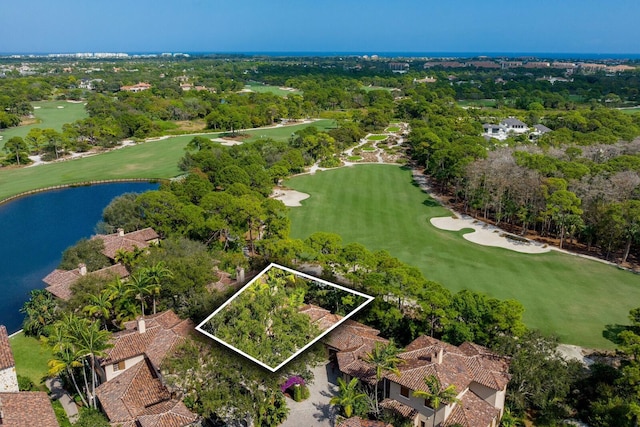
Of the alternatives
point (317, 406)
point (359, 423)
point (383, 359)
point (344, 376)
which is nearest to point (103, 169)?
point (344, 376)

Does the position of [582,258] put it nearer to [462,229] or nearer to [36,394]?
[462,229]

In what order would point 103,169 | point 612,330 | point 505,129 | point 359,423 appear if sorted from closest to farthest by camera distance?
1. point 359,423
2. point 612,330
3. point 103,169
4. point 505,129

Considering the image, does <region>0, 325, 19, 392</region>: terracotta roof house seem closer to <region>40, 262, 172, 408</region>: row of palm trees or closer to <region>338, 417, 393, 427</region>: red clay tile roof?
<region>40, 262, 172, 408</region>: row of palm trees

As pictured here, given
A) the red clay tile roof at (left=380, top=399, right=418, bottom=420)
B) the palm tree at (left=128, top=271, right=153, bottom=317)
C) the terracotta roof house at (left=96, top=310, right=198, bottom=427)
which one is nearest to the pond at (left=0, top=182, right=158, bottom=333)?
the palm tree at (left=128, top=271, right=153, bottom=317)

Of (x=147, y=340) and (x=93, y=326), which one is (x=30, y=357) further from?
(x=93, y=326)

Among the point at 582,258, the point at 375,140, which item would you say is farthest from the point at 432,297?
the point at 375,140

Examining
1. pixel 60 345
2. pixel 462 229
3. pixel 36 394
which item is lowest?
pixel 462 229

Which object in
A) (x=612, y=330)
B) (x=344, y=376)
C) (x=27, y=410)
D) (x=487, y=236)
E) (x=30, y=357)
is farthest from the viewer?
(x=487, y=236)
